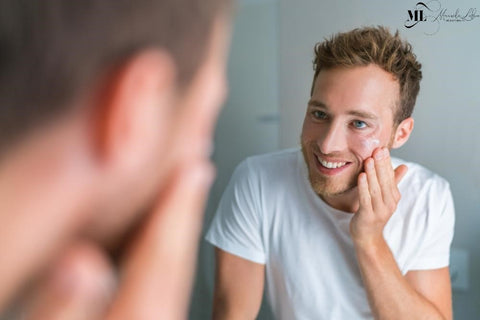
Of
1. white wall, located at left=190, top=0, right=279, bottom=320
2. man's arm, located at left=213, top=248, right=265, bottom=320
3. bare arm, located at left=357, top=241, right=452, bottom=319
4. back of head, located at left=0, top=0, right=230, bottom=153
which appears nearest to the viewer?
back of head, located at left=0, top=0, right=230, bottom=153

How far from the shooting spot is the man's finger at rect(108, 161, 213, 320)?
0.20 meters

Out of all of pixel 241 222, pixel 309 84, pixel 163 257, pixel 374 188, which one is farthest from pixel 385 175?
pixel 163 257

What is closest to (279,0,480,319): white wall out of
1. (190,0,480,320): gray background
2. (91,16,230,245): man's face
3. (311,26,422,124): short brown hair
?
(190,0,480,320): gray background

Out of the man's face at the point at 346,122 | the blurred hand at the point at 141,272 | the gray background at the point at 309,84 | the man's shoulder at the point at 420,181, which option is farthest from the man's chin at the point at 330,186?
the blurred hand at the point at 141,272

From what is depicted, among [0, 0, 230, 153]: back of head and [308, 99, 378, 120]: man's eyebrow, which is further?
[308, 99, 378, 120]: man's eyebrow

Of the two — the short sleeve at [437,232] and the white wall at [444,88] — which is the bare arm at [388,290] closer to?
the short sleeve at [437,232]

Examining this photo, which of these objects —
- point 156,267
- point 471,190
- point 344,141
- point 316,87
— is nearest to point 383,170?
point 344,141

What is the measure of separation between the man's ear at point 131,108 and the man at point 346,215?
0.75 metres

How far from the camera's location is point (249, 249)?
Answer: 3.21 ft

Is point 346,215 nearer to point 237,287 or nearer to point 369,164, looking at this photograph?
point 369,164

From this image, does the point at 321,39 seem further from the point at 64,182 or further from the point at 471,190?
the point at 64,182

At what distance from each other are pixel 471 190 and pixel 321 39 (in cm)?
46

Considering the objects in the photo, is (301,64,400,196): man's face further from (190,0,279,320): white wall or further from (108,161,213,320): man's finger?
(108,161,213,320): man's finger

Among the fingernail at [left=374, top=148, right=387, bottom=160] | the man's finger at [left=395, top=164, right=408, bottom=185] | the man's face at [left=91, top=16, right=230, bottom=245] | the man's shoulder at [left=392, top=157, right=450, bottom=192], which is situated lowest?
the man's shoulder at [left=392, top=157, right=450, bottom=192]
